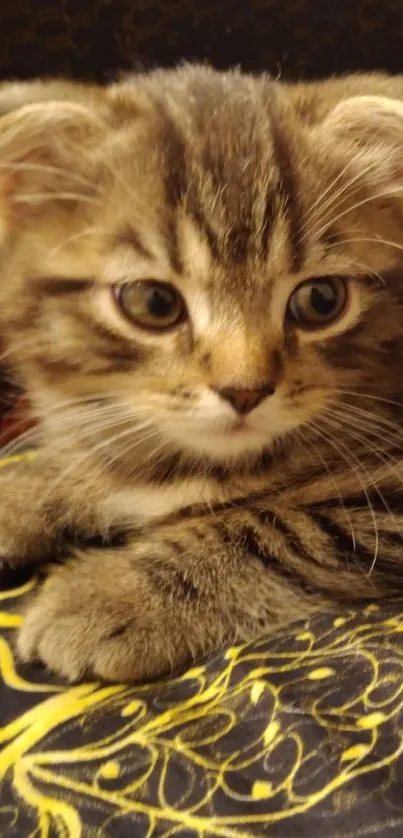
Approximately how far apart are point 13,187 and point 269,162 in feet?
0.87

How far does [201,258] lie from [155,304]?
0.06 m

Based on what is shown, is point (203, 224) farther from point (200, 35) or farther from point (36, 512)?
point (200, 35)

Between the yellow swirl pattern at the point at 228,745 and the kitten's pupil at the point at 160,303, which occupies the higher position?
the kitten's pupil at the point at 160,303

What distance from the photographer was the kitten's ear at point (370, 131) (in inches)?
33.4

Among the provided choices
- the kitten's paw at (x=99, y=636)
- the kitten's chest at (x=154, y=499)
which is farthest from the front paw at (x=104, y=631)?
the kitten's chest at (x=154, y=499)

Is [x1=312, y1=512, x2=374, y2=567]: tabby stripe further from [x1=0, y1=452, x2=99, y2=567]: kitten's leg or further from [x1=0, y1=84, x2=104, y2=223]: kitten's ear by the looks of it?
[x1=0, y1=84, x2=104, y2=223]: kitten's ear

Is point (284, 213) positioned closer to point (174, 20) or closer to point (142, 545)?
point (142, 545)

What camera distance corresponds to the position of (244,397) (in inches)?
30.5

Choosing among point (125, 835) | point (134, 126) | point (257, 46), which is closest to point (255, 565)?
point (125, 835)

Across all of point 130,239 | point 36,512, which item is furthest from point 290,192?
point 36,512

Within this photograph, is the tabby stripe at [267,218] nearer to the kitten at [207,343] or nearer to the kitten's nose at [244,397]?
the kitten at [207,343]

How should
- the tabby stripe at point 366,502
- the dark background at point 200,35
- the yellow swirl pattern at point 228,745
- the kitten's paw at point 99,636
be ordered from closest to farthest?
the yellow swirl pattern at point 228,745 < the kitten's paw at point 99,636 < the tabby stripe at point 366,502 < the dark background at point 200,35

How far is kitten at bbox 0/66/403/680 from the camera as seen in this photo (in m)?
0.80

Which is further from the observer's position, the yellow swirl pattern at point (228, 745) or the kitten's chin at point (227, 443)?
the kitten's chin at point (227, 443)
